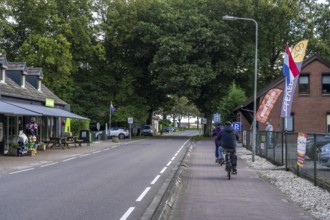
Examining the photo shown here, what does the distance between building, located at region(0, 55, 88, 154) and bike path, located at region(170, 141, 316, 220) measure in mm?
11414

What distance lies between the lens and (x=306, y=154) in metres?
13.8

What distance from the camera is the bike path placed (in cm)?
886

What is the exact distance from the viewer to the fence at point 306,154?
12.7 metres

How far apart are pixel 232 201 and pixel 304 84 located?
31.0 metres

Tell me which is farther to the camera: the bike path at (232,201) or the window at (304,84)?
the window at (304,84)

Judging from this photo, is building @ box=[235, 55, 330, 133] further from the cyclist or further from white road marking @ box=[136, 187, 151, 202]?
white road marking @ box=[136, 187, 151, 202]

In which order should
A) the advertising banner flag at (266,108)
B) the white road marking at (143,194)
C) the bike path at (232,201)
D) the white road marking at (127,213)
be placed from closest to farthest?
the white road marking at (127,213) → the bike path at (232,201) → the white road marking at (143,194) → the advertising banner flag at (266,108)

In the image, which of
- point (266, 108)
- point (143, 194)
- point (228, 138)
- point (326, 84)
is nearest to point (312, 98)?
point (326, 84)

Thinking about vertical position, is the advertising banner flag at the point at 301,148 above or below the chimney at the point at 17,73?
below

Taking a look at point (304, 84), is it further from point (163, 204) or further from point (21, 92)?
point (163, 204)

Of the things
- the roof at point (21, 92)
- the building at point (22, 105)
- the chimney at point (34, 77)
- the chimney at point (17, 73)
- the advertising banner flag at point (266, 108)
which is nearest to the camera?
the advertising banner flag at point (266, 108)

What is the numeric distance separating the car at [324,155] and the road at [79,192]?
4.43m

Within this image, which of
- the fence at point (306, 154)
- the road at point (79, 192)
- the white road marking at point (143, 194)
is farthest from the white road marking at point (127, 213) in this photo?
the fence at point (306, 154)

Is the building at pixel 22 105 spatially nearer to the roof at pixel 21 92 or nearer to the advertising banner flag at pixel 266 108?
the roof at pixel 21 92
